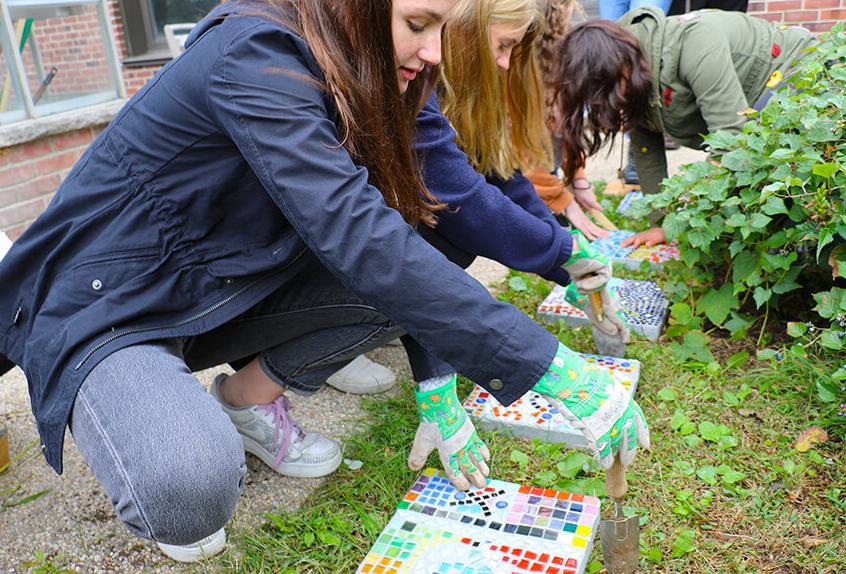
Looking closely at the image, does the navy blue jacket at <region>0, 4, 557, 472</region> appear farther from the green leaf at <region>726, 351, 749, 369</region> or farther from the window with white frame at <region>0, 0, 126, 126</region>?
the window with white frame at <region>0, 0, 126, 126</region>

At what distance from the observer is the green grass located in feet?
5.35

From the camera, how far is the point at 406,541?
1.63 metres

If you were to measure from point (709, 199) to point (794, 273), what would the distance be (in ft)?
1.05

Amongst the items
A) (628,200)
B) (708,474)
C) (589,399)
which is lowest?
(628,200)

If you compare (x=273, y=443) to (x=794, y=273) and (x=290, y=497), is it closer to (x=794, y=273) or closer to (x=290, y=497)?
(x=290, y=497)

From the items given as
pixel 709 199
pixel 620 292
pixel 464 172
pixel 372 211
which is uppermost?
pixel 372 211

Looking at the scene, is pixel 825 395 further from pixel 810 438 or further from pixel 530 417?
pixel 530 417

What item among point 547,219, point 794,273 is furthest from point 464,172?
point 794,273

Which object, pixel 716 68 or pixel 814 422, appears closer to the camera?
pixel 814 422

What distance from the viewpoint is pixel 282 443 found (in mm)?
1923

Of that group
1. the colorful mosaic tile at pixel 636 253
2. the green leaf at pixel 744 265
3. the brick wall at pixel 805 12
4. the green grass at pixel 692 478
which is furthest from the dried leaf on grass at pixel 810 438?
the brick wall at pixel 805 12

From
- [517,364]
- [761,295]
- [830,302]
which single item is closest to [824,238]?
[830,302]

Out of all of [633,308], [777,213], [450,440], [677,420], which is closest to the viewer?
[450,440]

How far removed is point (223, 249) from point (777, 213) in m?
1.52
